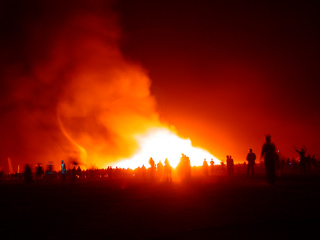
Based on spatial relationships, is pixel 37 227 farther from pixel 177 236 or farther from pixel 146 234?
pixel 177 236

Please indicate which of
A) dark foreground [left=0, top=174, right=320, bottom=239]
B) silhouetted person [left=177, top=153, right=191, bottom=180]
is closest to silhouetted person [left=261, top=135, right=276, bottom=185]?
dark foreground [left=0, top=174, right=320, bottom=239]

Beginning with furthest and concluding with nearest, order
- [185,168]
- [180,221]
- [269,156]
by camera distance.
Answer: [185,168]
[269,156]
[180,221]

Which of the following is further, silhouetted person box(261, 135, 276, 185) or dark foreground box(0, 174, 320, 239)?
silhouetted person box(261, 135, 276, 185)

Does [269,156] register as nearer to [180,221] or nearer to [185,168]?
[180,221]

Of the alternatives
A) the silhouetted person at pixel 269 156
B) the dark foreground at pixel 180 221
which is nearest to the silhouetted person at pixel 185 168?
the silhouetted person at pixel 269 156

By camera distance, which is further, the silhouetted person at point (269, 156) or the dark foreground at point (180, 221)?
the silhouetted person at point (269, 156)

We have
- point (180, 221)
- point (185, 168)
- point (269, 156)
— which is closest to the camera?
point (180, 221)

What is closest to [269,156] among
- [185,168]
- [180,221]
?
[180,221]

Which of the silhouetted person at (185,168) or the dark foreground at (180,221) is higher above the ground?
the silhouetted person at (185,168)

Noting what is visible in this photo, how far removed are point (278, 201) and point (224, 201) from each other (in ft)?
4.90

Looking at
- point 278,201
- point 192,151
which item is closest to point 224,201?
point 278,201

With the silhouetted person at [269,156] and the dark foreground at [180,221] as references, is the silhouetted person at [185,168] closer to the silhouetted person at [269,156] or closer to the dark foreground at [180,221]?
the silhouetted person at [269,156]

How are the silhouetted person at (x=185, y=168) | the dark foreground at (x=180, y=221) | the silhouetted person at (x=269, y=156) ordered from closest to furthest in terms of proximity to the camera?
the dark foreground at (x=180, y=221) < the silhouetted person at (x=269, y=156) < the silhouetted person at (x=185, y=168)

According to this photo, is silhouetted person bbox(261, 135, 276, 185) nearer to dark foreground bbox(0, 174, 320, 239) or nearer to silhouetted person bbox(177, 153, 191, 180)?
dark foreground bbox(0, 174, 320, 239)
